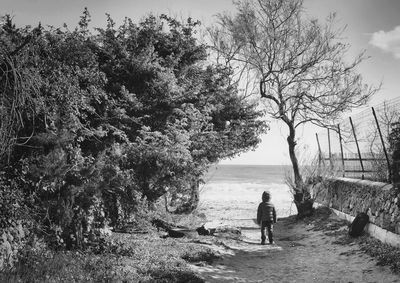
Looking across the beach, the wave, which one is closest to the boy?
the beach

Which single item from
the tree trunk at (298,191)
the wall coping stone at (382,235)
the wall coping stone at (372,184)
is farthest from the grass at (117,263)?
the tree trunk at (298,191)

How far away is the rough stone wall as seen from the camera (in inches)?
350

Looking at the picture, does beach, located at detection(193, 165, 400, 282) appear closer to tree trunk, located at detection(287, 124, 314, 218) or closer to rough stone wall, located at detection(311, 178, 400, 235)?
rough stone wall, located at detection(311, 178, 400, 235)

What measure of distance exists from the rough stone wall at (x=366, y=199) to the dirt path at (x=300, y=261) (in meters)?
0.92

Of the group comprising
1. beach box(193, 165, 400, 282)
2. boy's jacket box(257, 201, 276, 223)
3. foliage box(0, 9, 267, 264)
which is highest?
foliage box(0, 9, 267, 264)

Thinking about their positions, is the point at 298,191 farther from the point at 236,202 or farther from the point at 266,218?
the point at 236,202

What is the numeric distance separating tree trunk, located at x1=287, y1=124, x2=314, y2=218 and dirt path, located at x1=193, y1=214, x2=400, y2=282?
2.92 metres

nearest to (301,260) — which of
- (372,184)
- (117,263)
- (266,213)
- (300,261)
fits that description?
(300,261)

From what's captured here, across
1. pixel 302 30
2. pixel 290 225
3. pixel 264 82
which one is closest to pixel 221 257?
pixel 290 225

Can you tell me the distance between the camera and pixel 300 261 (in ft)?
29.8

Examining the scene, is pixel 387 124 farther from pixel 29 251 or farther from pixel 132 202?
pixel 29 251

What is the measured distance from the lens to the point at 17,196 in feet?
19.8

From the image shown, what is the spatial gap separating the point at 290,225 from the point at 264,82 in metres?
7.60

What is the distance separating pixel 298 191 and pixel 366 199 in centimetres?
616
